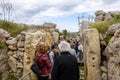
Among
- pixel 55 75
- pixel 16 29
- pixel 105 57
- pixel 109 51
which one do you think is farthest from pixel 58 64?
pixel 16 29

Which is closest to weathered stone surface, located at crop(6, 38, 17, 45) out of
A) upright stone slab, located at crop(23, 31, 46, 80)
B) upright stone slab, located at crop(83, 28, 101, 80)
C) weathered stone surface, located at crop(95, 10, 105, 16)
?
upright stone slab, located at crop(23, 31, 46, 80)

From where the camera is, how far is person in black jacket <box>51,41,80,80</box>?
6746 millimetres

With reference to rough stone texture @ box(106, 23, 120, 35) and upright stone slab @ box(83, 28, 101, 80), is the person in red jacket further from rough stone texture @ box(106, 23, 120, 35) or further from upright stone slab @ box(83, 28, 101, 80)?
rough stone texture @ box(106, 23, 120, 35)

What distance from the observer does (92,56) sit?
11.7 meters

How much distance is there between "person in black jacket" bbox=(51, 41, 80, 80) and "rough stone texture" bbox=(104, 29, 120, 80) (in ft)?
11.5

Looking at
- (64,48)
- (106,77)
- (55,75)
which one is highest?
(64,48)

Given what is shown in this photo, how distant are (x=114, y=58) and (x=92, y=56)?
145 cm

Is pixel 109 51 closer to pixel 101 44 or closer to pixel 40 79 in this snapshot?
pixel 101 44

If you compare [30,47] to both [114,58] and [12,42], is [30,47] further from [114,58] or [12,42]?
[114,58]

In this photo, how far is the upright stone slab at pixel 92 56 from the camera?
460 inches

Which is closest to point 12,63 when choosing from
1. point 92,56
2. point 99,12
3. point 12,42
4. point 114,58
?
point 12,42

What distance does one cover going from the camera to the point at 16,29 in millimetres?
16297

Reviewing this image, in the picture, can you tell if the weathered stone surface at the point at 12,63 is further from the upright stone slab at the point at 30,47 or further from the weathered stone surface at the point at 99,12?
the weathered stone surface at the point at 99,12

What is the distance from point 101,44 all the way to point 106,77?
4.53 feet
